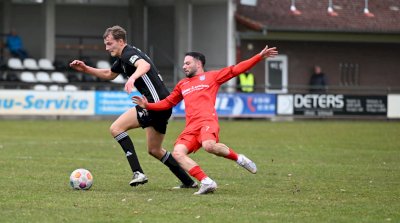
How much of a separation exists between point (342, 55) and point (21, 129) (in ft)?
58.2

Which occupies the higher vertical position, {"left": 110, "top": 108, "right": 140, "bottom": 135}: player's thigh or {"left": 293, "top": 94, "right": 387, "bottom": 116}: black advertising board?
{"left": 110, "top": 108, "right": 140, "bottom": 135}: player's thigh

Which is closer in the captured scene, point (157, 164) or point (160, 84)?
point (160, 84)

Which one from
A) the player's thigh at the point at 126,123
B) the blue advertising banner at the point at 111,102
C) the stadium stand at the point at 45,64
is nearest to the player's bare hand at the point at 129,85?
the player's thigh at the point at 126,123

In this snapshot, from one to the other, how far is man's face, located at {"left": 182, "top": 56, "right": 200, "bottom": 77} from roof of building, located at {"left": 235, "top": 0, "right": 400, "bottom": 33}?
2592 cm

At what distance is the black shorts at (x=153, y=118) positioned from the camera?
1184 centimetres

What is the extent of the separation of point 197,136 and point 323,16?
28854 mm

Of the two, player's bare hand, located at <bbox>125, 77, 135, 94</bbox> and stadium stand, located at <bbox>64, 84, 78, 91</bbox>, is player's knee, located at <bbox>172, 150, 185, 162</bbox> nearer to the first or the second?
player's bare hand, located at <bbox>125, 77, 135, 94</bbox>

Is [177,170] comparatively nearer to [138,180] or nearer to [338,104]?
[138,180]

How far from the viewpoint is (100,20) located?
4188cm

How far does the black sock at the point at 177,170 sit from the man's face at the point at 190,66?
1138 mm

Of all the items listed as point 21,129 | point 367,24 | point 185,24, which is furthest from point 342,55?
point 21,129

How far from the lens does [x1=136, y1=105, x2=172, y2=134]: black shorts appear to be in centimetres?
1184

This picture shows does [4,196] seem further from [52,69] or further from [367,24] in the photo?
[367,24]

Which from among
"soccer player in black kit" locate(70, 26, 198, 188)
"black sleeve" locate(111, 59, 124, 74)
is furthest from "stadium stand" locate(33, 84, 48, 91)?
"soccer player in black kit" locate(70, 26, 198, 188)
